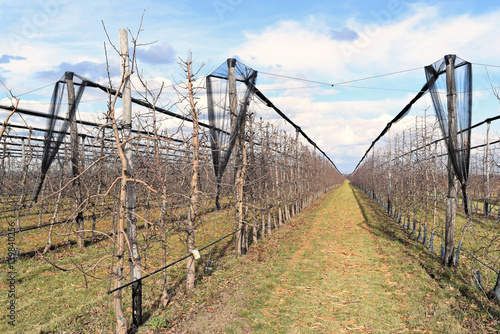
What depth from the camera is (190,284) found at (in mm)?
6848

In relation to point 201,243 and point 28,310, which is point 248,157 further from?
point 28,310

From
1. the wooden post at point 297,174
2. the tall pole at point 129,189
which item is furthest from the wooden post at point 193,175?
the wooden post at point 297,174

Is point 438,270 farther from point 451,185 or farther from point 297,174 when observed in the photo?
point 297,174

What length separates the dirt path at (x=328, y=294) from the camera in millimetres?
5348

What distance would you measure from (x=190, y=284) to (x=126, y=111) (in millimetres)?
4334

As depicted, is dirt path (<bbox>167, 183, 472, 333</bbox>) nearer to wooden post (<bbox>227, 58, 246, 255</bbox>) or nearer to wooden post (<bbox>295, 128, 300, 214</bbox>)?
wooden post (<bbox>227, 58, 246, 255</bbox>)

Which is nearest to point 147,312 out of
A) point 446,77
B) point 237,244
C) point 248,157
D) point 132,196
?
point 132,196

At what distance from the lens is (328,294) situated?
263 inches

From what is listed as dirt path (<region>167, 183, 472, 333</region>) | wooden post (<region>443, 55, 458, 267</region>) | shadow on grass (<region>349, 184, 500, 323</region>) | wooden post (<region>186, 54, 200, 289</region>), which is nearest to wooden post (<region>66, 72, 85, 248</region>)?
wooden post (<region>186, 54, 200, 289</region>)

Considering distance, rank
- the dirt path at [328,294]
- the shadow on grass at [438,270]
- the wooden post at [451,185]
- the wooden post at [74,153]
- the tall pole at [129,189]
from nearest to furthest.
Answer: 1. the tall pole at [129,189]
2. the dirt path at [328,294]
3. the shadow on grass at [438,270]
4. the wooden post at [451,185]
5. the wooden post at [74,153]

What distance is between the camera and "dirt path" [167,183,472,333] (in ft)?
17.5

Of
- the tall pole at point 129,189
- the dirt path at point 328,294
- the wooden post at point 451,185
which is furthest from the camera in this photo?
the wooden post at point 451,185

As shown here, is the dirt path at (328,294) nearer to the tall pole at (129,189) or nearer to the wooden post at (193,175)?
the tall pole at (129,189)

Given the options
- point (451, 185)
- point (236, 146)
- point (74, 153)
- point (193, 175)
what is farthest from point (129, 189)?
point (451, 185)
